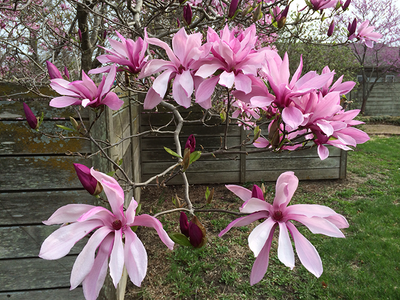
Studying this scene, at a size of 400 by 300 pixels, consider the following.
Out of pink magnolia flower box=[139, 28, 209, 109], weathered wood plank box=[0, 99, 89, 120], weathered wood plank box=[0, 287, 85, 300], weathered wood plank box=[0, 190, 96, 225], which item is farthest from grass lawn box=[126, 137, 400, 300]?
pink magnolia flower box=[139, 28, 209, 109]

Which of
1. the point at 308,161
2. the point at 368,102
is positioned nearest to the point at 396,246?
the point at 308,161

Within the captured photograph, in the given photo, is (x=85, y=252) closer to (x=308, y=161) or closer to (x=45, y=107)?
(x=45, y=107)

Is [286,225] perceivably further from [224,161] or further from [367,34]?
[224,161]

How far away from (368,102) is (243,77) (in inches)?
571

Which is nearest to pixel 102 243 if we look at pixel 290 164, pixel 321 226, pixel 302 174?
pixel 321 226

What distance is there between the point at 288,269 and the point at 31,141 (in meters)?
2.07

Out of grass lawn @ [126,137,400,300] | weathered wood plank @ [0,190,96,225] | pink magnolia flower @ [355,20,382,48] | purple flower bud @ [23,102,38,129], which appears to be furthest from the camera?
grass lawn @ [126,137,400,300]

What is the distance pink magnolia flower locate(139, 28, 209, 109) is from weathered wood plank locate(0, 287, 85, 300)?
142 cm

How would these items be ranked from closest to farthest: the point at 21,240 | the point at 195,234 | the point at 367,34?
1. the point at 195,234
2. the point at 367,34
3. the point at 21,240

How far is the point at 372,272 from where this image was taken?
88.2 inches

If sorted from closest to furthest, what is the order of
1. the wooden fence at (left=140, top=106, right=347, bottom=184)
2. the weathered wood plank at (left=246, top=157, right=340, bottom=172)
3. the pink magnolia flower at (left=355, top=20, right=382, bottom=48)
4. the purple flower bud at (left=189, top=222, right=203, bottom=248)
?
the purple flower bud at (left=189, top=222, right=203, bottom=248), the pink magnolia flower at (left=355, top=20, right=382, bottom=48), the wooden fence at (left=140, top=106, right=347, bottom=184), the weathered wood plank at (left=246, top=157, right=340, bottom=172)

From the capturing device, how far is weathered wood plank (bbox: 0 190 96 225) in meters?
1.42

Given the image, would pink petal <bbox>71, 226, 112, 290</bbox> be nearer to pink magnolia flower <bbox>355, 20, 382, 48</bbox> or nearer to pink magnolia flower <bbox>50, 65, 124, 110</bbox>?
pink magnolia flower <bbox>50, 65, 124, 110</bbox>

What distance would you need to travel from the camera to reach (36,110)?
1.38 meters
